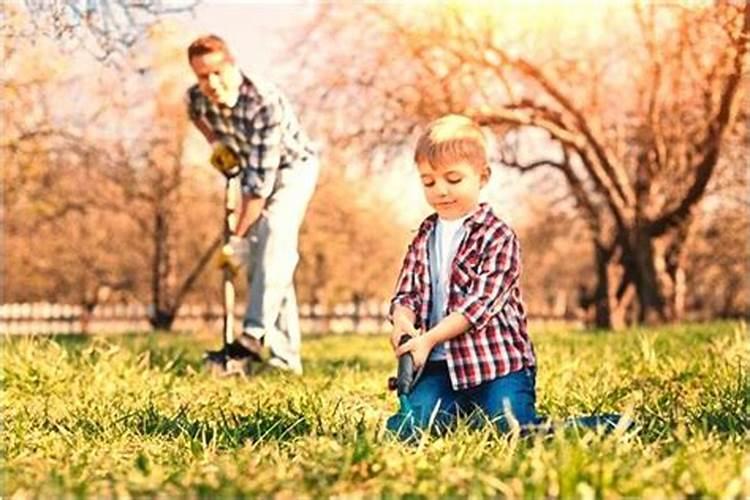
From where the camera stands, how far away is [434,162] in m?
4.38

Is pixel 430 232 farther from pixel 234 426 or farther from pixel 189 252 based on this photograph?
pixel 189 252

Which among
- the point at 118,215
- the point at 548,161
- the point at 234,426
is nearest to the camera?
the point at 234,426

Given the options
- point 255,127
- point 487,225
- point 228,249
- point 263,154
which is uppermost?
point 255,127

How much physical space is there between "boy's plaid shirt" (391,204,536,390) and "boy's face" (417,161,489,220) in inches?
2.9

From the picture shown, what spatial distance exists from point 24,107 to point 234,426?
51.2 ft

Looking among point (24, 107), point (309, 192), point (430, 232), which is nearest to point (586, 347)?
point (309, 192)

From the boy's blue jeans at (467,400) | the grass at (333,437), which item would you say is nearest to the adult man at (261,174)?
the grass at (333,437)

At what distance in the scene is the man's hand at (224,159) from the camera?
25.0 feet

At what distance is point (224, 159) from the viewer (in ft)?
25.0

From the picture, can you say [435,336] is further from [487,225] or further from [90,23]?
[90,23]

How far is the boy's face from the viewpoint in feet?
14.4

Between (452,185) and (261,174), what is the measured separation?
3.14 metres

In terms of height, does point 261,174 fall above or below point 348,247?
above

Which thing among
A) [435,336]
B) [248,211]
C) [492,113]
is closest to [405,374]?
[435,336]
